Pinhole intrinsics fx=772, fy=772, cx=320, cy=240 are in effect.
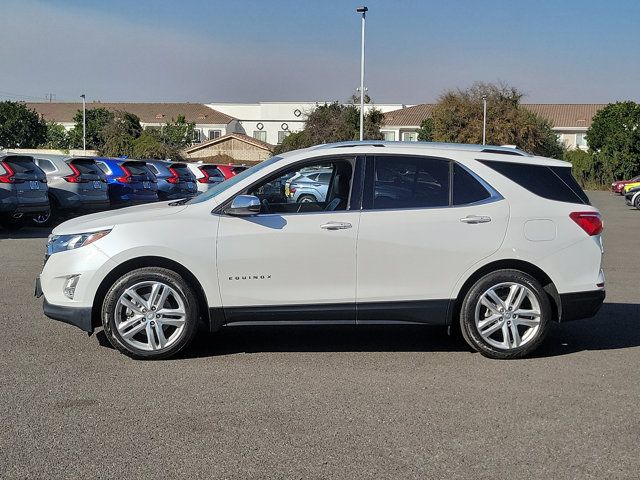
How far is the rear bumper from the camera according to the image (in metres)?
6.56

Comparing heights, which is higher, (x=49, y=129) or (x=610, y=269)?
(x=49, y=129)

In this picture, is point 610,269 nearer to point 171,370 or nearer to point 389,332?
point 389,332

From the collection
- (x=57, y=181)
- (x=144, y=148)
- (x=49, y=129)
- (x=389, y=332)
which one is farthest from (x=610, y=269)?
(x=49, y=129)

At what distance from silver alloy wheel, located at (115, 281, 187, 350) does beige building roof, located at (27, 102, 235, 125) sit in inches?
3951

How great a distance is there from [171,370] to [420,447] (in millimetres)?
2364

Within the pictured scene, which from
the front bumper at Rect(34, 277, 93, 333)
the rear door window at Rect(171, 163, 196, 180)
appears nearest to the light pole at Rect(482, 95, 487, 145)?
the rear door window at Rect(171, 163, 196, 180)

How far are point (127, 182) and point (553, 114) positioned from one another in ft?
289

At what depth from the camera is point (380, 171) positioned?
6.59 m

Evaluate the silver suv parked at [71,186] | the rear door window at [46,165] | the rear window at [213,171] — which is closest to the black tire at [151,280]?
the silver suv parked at [71,186]

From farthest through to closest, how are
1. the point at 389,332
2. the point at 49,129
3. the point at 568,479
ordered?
1. the point at 49,129
2. the point at 389,332
3. the point at 568,479

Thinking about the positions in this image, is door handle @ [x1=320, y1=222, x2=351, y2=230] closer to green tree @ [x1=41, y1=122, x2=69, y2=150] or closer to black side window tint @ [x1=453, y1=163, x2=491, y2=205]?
black side window tint @ [x1=453, y1=163, x2=491, y2=205]

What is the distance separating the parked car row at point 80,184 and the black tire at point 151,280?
25.4ft

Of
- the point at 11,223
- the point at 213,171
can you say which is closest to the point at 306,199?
the point at 11,223

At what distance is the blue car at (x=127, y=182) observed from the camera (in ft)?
69.4
